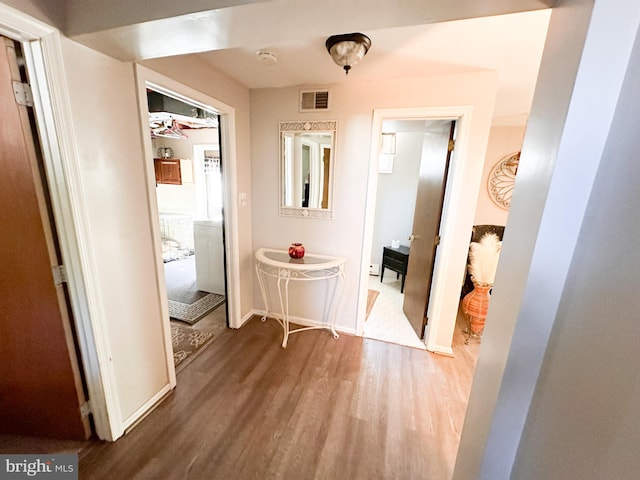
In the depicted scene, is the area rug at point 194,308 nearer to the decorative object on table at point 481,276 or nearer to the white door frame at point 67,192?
the white door frame at point 67,192

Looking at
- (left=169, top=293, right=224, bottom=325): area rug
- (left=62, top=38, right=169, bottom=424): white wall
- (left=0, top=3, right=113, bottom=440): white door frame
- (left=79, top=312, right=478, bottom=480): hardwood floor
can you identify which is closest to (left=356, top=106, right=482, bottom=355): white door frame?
(left=79, top=312, right=478, bottom=480): hardwood floor

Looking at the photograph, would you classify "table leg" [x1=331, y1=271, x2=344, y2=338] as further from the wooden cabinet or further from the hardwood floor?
the wooden cabinet

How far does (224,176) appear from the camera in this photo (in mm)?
2234

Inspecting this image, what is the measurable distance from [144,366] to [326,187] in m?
1.92

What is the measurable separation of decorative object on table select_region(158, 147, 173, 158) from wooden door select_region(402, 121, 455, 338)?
526cm

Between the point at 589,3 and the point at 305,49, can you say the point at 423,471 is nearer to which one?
the point at 589,3

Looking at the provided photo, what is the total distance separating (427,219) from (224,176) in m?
1.95

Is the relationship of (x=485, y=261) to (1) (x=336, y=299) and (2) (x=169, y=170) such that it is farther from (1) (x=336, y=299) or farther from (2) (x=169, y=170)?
(2) (x=169, y=170)

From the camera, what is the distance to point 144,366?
5.21 ft

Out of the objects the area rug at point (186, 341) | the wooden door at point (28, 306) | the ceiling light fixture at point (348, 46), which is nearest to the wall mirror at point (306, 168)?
the ceiling light fixture at point (348, 46)

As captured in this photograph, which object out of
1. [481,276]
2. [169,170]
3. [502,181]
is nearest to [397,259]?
[481,276]

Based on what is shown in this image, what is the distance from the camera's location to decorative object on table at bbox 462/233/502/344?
8.08 ft

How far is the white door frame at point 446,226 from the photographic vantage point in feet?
6.40

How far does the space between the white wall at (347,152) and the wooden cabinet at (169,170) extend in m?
3.73
